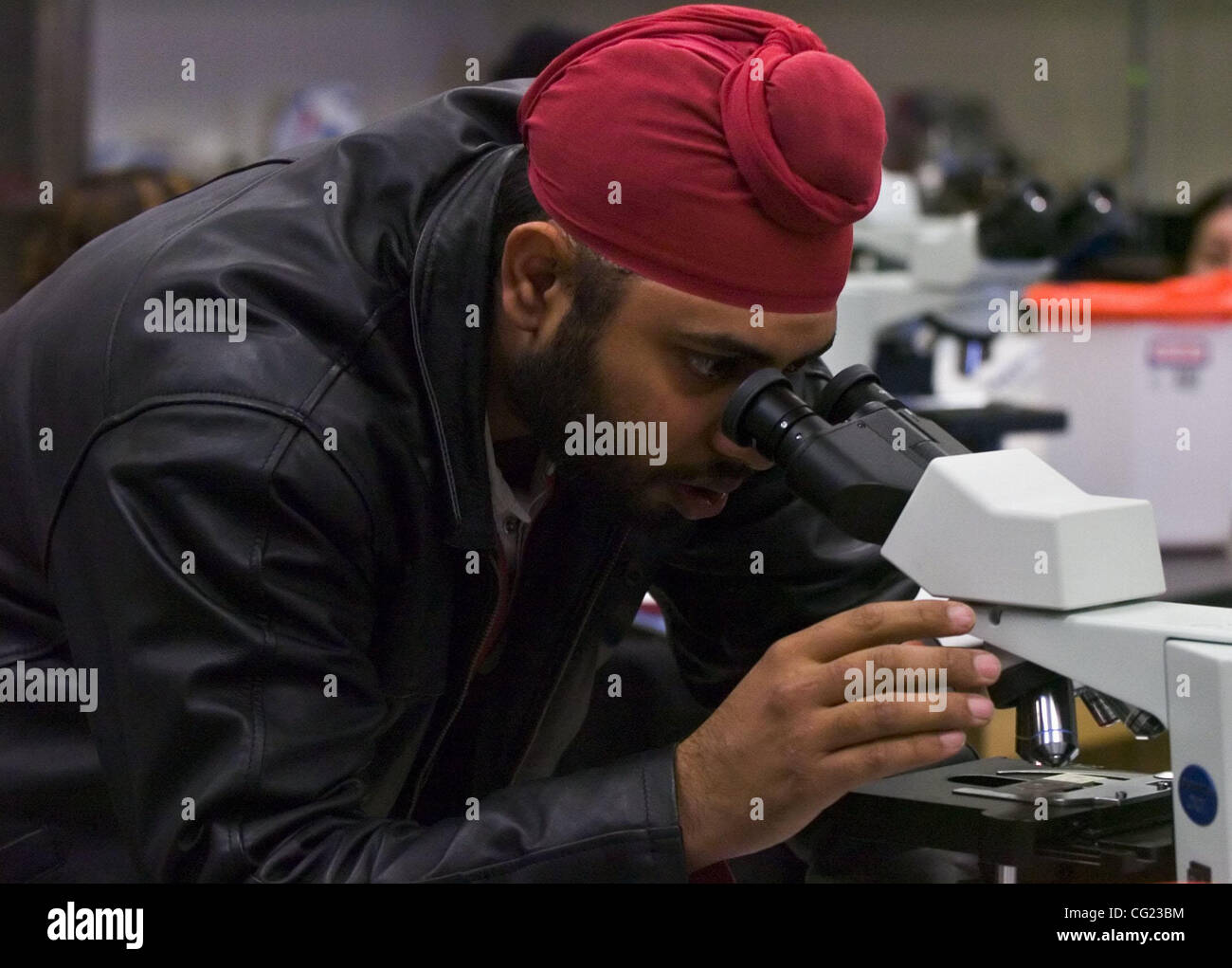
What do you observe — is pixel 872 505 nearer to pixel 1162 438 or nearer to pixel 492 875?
pixel 492 875

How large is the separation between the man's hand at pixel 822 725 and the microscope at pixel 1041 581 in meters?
0.04

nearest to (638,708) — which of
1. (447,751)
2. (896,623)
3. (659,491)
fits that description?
(447,751)

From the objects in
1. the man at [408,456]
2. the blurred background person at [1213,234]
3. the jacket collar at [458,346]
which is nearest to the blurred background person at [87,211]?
the man at [408,456]

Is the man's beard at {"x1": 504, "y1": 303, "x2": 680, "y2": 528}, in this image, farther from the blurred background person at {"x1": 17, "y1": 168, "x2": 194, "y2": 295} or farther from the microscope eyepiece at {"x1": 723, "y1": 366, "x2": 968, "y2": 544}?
the blurred background person at {"x1": 17, "y1": 168, "x2": 194, "y2": 295}

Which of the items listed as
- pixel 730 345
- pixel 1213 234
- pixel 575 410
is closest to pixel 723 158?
pixel 730 345

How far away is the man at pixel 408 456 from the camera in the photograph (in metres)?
0.95

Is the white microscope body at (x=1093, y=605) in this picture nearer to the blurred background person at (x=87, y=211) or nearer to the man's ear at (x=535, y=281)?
the man's ear at (x=535, y=281)

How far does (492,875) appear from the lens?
964 millimetres

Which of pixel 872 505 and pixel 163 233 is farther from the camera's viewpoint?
pixel 163 233

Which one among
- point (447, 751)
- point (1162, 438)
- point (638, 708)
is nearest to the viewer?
point (447, 751)

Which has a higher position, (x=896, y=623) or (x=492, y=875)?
(x=896, y=623)

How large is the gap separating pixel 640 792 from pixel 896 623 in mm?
214

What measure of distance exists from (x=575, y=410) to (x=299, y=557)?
276mm

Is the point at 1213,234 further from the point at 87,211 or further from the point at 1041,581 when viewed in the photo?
the point at 1041,581
